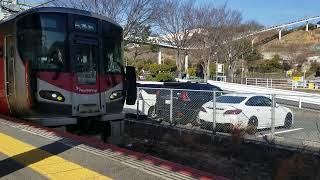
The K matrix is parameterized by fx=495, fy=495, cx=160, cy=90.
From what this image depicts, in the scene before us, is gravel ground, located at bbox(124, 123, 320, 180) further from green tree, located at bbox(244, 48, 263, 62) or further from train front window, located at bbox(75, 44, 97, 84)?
green tree, located at bbox(244, 48, 263, 62)

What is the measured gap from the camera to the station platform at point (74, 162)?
6.46m

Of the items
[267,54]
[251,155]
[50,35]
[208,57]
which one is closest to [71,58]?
[50,35]

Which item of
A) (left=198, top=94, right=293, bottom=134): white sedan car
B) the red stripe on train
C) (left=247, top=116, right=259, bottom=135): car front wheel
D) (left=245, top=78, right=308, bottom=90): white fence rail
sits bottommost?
(left=245, top=78, right=308, bottom=90): white fence rail

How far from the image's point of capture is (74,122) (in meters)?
11.2

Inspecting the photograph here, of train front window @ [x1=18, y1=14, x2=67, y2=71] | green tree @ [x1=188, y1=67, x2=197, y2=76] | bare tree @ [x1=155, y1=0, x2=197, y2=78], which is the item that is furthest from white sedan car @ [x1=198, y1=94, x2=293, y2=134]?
green tree @ [x1=188, y1=67, x2=197, y2=76]

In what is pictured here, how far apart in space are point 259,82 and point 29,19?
177 feet

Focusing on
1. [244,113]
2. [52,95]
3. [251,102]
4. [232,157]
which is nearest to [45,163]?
[52,95]

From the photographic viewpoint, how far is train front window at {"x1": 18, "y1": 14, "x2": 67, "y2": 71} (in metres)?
10.8

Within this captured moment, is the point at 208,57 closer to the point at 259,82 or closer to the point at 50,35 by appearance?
the point at 259,82

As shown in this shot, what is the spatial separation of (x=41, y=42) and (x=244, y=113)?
7.22 m

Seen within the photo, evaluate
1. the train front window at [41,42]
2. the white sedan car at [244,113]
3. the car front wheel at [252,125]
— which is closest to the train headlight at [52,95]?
the train front window at [41,42]

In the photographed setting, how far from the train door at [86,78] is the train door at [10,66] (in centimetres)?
145

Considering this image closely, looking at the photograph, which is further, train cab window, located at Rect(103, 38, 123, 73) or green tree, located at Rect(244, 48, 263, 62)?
green tree, located at Rect(244, 48, 263, 62)

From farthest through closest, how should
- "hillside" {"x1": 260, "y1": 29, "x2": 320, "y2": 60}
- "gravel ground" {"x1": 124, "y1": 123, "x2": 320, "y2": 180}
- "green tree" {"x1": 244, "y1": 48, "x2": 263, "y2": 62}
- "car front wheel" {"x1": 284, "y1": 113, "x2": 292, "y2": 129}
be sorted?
"hillside" {"x1": 260, "y1": 29, "x2": 320, "y2": 60}, "green tree" {"x1": 244, "y1": 48, "x2": 263, "y2": 62}, "car front wheel" {"x1": 284, "y1": 113, "x2": 292, "y2": 129}, "gravel ground" {"x1": 124, "y1": 123, "x2": 320, "y2": 180}
